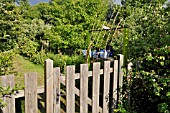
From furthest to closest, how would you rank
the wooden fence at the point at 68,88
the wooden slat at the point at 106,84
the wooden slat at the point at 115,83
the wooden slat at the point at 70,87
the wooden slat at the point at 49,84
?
1. the wooden slat at the point at 115,83
2. the wooden slat at the point at 106,84
3. the wooden slat at the point at 70,87
4. the wooden slat at the point at 49,84
5. the wooden fence at the point at 68,88

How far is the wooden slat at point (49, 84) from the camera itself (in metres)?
2.19

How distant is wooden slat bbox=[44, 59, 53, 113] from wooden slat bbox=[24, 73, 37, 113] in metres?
0.14

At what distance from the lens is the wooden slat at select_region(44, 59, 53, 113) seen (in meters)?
2.19

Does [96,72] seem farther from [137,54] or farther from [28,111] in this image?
[28,111]

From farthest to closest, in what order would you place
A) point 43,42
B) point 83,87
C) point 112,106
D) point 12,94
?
point 43,42
point 112,106
point 83,87
point 12,94

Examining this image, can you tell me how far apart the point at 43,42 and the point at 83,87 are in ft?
32.5

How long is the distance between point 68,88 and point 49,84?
284 mm

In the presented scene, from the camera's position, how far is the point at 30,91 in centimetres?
211

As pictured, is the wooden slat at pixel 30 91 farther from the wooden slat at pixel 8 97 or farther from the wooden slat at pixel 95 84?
the wooden slat at pixel 95 84

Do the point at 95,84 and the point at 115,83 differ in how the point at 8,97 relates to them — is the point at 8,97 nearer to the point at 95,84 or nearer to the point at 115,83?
the point at 95,84

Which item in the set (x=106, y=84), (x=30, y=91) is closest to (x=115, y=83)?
(x=106, y=84)

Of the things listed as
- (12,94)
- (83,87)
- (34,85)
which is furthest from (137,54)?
(12,94)

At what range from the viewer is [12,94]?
196cm

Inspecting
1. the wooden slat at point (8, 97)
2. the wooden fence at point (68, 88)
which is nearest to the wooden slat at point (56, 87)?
the wooden fence at point (68, 88)
